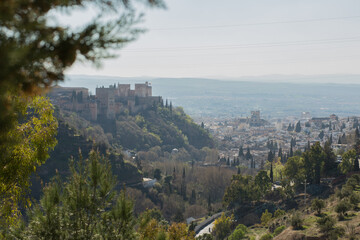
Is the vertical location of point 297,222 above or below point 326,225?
below

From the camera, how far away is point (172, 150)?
83.4 metres

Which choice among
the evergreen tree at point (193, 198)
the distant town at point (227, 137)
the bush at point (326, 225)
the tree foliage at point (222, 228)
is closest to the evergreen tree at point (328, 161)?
the tree foliage at point (222, 228)

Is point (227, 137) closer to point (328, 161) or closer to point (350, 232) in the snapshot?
point (328, 161)

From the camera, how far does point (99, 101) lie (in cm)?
8206

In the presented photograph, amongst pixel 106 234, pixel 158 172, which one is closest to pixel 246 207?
pixel 158 172

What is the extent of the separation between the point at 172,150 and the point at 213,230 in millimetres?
52781

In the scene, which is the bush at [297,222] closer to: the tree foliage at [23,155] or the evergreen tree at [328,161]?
the evergreen tree at [328,161]

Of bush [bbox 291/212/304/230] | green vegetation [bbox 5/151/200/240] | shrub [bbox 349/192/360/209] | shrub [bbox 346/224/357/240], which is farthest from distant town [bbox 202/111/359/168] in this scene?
green vegetation [bbox 5/151/200/240]

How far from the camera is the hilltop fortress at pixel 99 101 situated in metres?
78.1

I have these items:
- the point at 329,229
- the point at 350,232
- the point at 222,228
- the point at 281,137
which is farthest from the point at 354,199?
the point at 281,137

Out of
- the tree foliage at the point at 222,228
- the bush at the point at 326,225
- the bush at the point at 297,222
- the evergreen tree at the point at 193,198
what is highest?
the bush at the point at 326,225

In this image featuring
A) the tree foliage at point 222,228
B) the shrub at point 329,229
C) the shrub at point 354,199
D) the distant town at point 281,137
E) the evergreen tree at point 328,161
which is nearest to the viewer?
the shrub at point 329,229

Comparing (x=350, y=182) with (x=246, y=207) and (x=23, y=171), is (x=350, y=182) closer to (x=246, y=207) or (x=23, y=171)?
(x=246, y=207)

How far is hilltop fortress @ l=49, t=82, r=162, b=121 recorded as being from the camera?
256 ft
